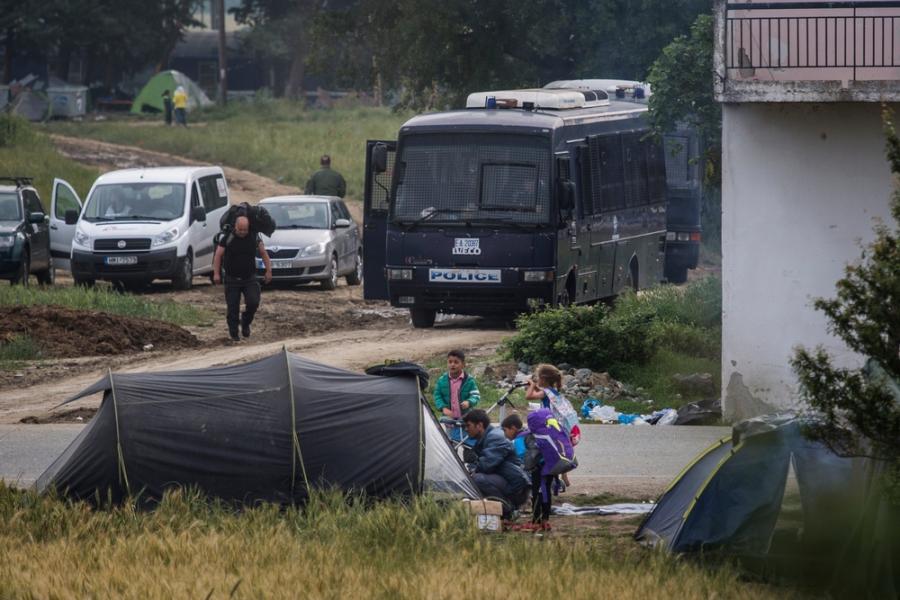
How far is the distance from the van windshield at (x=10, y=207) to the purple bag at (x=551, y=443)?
54.3ft

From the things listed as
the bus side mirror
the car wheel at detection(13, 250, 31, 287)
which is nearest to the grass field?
the car wheel at detection(13, 250, 31, 287)

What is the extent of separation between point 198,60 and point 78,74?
794 cm

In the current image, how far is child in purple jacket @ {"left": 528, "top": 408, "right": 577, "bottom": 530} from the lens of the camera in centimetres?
1135

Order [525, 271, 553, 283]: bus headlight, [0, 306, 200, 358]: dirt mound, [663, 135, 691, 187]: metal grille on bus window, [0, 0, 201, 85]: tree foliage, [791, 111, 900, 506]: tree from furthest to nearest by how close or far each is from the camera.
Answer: [0, 0, 201, 85]: tree foliage → [663, 135, 691, 187]: metal grille on bus window → [525, 271, 553, 283]: bus headlight → [0, 306, 200, 358]: dirt mound → [791, 111, 900, 506]: tree

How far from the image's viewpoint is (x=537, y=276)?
20609 millimetres

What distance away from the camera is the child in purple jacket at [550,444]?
11352mm

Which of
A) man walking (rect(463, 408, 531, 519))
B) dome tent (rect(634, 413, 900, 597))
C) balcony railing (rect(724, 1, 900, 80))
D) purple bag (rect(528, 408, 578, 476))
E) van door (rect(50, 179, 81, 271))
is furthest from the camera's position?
van door (rect(50, 179, 81, 271))

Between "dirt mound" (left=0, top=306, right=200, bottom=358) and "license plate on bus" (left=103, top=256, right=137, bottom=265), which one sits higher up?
"license plate on bus" (left=103, top=256, right=137, bottom=265)

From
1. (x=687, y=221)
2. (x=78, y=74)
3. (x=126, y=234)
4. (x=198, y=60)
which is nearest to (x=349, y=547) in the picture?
(x=126, y=234)

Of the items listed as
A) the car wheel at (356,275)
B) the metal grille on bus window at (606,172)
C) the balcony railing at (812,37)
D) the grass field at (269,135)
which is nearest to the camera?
the balcony railing at (812,37)

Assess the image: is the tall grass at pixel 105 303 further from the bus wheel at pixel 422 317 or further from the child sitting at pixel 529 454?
the child sitting at pixel 529 454

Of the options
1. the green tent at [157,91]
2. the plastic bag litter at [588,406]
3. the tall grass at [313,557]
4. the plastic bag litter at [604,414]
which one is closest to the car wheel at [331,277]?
the plastic bag litter at [588,406]

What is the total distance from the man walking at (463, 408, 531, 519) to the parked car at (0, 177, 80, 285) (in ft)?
48.9

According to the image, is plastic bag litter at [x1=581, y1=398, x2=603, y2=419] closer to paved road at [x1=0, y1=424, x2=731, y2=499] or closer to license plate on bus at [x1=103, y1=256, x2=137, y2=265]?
paved road at [x1=0, y1=424, x2=731, y2=499]
